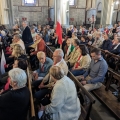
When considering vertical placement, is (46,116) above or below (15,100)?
below

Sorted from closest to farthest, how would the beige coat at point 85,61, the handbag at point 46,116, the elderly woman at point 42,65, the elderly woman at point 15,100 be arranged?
the elderly woman at point 15,100, the handbag at point 46,116, the elderly woman at point 42,65, the beige coat at point 85,61

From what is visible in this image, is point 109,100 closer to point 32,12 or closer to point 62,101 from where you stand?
point 62,101

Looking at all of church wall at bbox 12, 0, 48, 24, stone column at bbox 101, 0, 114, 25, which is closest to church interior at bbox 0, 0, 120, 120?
stone column at bbox 101, 0, 114, 25

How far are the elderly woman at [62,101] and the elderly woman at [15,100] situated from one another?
0.35 meters

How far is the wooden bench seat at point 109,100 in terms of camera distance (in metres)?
2.61

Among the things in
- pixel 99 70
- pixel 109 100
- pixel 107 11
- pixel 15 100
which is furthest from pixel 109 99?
pixel 107 11

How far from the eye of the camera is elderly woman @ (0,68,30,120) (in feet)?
5.70

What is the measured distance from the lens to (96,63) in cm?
310

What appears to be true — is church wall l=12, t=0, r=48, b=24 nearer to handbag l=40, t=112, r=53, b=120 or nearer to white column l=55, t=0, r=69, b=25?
white column l=55, t=0, r=69, b=25

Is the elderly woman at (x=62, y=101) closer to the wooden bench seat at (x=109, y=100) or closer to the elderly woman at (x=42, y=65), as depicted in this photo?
the wooden bench seat at (x=109, y=100)

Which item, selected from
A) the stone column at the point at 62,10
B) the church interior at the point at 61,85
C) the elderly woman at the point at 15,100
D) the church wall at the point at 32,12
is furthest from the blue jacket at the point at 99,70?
the church wall at the point at 32,12

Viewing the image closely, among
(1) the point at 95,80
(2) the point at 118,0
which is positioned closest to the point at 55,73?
(1) the point at 95,80

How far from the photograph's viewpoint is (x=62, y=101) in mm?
1943

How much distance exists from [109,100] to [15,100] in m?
1.88
